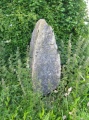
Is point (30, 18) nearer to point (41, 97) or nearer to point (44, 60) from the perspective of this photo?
point (44, 60)

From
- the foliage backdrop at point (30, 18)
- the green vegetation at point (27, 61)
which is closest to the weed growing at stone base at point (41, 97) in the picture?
the green vegetation at point (27, 61)

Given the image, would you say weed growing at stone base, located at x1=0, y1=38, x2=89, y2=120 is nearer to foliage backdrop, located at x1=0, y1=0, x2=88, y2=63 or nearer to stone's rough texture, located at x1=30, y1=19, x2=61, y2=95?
stone's rough texture, located at x1=30, y1=19, x2=61, y2=95

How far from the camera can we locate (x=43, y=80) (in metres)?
3.45

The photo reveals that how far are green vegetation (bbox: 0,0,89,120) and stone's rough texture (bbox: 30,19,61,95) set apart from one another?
81 mm

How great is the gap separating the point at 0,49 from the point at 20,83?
60 centimetres

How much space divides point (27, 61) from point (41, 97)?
0.41 m

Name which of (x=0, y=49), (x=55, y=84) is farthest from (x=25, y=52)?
(x=55, y=84)

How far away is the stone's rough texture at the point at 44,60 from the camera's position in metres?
3.38

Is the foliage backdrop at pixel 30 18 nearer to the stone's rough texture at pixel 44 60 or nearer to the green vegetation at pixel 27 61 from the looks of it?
the green vegetation at pixel 27 61

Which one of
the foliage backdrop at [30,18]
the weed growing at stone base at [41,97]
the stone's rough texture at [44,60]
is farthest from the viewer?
the foliage backdrop at [30,18]

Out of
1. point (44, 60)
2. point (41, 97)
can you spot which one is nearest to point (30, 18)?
point (44, 60)

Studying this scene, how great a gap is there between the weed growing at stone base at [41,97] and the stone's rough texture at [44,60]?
0.25 feet

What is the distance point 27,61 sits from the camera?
3.29 meters

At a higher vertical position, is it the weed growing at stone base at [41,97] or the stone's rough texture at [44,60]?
the stone's rough texture at [44,60]
